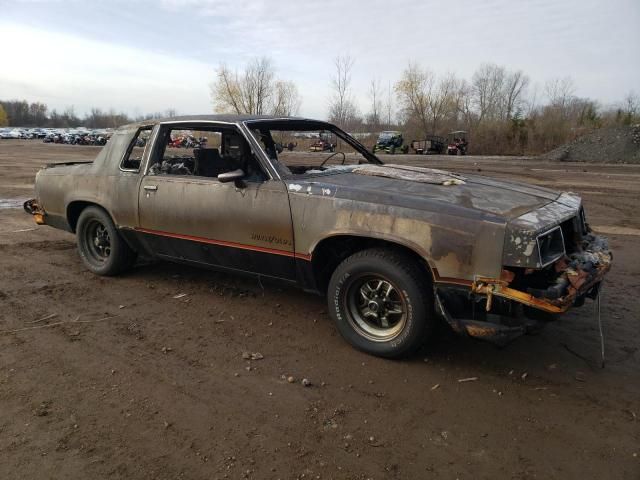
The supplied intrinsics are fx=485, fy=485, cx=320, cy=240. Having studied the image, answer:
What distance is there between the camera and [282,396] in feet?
9.95

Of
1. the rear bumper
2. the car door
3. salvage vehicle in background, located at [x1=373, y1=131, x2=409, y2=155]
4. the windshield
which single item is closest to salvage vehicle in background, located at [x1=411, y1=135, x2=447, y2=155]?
salvage vehicle in background, located at [x1=373, y1=131, x2=409, y2=155]

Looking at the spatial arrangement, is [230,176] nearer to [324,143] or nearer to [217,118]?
[217,118]

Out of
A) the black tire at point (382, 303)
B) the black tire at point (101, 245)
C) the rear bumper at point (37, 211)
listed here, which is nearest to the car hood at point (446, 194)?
the black tire at point (382, 303)

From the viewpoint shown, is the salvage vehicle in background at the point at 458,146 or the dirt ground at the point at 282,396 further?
the salvage vehicle in background at the point at 458,146

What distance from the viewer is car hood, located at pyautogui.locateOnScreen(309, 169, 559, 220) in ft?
10.5

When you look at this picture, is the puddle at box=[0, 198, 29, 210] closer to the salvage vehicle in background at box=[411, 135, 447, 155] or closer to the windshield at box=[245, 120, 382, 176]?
the windshield at box=[245, 120, 382, 176]

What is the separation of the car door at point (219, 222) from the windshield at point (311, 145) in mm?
537

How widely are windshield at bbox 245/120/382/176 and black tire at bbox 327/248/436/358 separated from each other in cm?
116

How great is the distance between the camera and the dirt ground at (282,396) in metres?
2.44

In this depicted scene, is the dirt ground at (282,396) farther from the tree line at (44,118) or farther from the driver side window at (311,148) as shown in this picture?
the tree line at (44,118)

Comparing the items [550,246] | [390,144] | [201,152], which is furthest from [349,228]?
[390,144]

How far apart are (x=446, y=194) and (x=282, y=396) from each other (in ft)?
5.91

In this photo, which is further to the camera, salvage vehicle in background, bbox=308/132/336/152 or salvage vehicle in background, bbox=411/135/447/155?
salvage vehicle in background, bbox=411/135/447/155

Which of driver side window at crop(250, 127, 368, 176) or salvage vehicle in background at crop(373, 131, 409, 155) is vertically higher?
driver side window at crop(250, 127, 368, 176)
